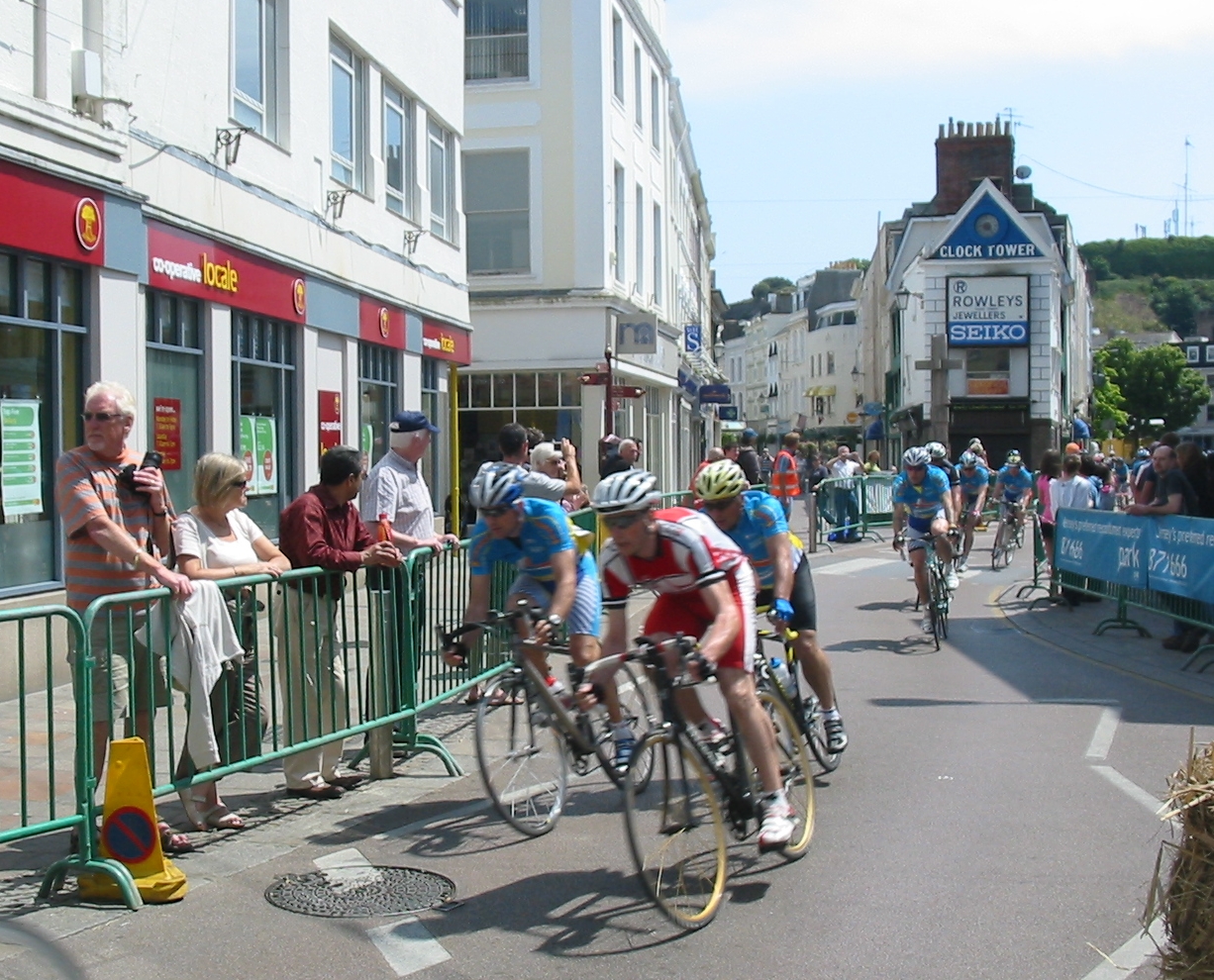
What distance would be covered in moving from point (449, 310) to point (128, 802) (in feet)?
54.9

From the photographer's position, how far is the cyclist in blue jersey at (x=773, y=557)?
23.0 ft

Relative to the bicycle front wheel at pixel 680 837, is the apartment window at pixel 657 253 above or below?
above

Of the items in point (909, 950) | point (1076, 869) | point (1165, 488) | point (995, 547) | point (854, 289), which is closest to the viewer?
point (909, 950)

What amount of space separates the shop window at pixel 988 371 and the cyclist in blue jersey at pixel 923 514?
39974mm

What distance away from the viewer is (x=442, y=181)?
2161cm

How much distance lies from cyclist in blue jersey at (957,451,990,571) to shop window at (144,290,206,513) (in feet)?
36.4

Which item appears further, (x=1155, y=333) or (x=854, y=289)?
(x=1155, y=333)

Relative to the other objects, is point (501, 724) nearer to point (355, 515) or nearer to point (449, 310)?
point (355, 515)

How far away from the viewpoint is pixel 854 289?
295 ft

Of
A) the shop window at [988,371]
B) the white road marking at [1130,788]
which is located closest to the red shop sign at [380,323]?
the white road marking at [1130,788]

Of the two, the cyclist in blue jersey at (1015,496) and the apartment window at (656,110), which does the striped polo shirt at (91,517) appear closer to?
the cyclist in blue jersey at (1015,496)

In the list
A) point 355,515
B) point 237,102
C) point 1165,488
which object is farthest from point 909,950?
point 237,102

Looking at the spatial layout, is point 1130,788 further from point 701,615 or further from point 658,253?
point 658,253

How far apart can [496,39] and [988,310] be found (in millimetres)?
28869
